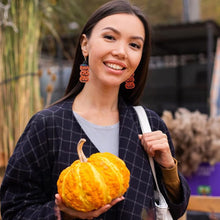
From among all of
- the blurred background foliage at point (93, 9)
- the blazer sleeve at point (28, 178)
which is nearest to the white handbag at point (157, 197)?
the blazer sleeve at point (28, 178)

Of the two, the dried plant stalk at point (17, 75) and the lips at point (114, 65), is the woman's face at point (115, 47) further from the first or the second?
the dried plant stalk at point (17, 75)

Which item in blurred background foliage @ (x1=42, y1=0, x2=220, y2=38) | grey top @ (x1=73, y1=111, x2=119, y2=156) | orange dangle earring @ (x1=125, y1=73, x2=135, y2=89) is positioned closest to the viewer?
grey top @ (x1=73, y1=111, x2=119, y2=156)

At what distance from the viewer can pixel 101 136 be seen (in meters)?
1.62

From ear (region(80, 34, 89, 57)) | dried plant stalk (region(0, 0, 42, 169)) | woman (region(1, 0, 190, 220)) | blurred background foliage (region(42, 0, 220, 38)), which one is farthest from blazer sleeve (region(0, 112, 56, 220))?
blurred background foliage (region(42, 0, 220, 38))

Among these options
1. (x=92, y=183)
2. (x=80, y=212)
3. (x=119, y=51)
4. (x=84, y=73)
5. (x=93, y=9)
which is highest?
(x=93, y=9)

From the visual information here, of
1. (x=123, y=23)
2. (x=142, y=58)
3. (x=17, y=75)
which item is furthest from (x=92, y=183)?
(x=17, y=75)

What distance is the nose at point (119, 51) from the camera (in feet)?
5.00

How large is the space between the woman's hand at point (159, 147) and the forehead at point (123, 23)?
451 mm

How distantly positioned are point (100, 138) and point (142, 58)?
1.64 ft

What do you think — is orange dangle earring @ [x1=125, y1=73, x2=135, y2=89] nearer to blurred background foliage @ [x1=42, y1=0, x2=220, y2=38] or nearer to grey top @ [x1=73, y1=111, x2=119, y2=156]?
grey top @ [x1=73, y1=111, x2=119, y2=156]

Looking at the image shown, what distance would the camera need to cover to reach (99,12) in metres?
1.64

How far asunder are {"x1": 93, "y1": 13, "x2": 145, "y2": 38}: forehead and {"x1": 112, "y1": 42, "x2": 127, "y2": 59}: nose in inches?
2.5

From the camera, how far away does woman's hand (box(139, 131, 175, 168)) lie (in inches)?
59.9

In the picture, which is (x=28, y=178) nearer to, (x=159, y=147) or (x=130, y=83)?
(x=159, y=147)
